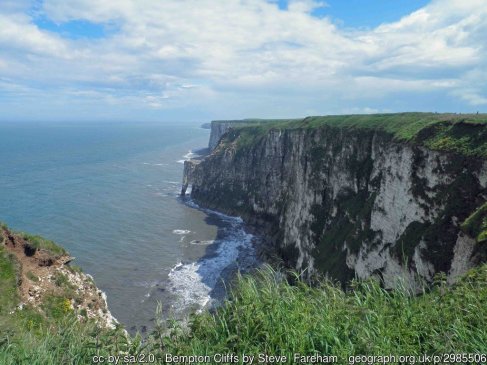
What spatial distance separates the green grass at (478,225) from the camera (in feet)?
89.2

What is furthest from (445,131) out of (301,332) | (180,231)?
(180,231)

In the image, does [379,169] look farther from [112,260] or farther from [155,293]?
[112,260]

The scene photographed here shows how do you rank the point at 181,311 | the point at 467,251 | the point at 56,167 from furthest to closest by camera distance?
the point at 56,167 < the point at 181,311 < the point at 467,251

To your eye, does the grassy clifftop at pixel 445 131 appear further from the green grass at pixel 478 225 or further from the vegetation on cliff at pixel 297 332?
the vegetation on cliff at pixel 297 332

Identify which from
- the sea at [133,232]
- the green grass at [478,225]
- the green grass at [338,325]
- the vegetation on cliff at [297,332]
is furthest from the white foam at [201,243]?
the green grass at [338,325]

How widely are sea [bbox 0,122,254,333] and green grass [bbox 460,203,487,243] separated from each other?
16.9m

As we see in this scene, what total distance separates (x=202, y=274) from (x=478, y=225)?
43531 millimetres

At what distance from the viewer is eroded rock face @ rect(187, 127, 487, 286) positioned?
34188 mm

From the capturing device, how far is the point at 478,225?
1109 inches

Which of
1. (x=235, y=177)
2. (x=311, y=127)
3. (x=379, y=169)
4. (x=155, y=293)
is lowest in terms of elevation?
(x=155, y=293)

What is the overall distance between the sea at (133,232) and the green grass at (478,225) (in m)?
16.9

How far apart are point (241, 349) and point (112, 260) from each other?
60.4 meters

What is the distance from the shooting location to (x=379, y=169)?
5072 cm

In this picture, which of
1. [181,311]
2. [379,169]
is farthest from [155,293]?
[379,169]
